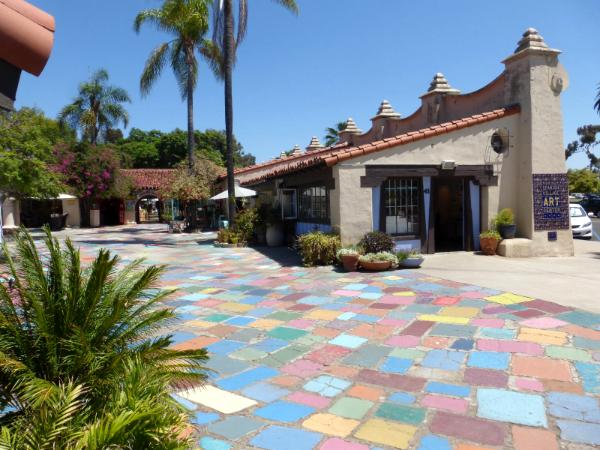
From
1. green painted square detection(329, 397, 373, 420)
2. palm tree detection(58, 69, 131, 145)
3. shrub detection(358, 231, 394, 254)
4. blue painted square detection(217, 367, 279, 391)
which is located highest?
palm tree detection(58, 69, 131, 145)

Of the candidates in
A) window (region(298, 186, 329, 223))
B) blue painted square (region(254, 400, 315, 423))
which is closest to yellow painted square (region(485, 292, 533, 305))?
blue painted square (region(254, 400, 315, 423))

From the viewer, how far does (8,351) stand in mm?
2479

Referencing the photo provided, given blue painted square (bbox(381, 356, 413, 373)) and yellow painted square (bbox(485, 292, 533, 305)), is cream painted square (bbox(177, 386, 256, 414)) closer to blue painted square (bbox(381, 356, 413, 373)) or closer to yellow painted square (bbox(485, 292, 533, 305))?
blue painted square (bbox(381, 356, 413, 373))

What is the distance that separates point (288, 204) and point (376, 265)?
6.79 m

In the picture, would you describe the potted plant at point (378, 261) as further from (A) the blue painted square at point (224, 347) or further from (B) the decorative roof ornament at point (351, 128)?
(B) the decorative roof ornament at point (351, 128)

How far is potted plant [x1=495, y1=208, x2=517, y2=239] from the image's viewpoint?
11492 millimetres

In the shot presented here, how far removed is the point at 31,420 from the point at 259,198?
1749 cm

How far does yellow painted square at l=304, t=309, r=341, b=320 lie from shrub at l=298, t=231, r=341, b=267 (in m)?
3.94

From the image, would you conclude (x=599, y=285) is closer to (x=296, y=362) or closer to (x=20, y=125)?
(x=296, y=362)

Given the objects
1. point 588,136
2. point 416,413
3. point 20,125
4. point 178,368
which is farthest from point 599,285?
point 588,136

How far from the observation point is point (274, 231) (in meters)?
15.7

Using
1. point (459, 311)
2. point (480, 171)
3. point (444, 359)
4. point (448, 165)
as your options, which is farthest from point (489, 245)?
point (444, 359)

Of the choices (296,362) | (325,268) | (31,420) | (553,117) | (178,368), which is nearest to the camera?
(31,420)

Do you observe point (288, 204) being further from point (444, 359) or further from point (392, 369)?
point (392, 369)
